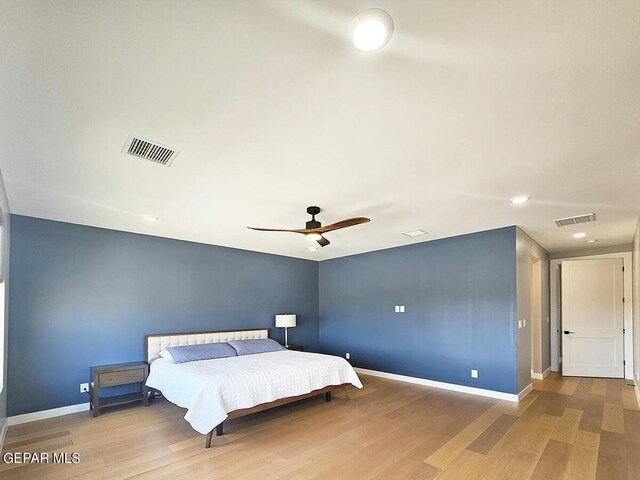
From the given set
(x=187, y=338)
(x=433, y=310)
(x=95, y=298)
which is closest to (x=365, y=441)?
(x=433, y=310)

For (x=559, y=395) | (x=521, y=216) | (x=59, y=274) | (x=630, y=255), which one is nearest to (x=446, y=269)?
(x=521, y=216)

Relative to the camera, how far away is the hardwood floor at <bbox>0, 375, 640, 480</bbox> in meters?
2.91

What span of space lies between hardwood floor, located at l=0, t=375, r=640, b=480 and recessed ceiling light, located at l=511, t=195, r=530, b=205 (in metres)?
2.47

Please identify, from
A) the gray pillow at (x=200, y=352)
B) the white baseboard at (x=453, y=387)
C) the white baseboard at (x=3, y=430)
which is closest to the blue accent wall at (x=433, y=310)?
the white baseboard at (x=453, y=387)

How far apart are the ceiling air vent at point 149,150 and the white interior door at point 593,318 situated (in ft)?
24.2

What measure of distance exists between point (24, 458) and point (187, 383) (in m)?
1.48

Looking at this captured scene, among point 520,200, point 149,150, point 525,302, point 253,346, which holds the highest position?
point 149,150

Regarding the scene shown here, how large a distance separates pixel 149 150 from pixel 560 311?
7.92 metres

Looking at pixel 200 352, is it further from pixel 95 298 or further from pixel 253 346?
pixel 95 298

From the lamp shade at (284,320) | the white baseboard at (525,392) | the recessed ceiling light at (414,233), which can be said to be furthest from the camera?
the lamp shade at (284,320)

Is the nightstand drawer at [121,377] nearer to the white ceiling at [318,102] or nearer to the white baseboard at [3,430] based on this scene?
the white baseboard at [3,430]

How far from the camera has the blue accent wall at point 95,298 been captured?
13.8 feet

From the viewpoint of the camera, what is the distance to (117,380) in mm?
4438

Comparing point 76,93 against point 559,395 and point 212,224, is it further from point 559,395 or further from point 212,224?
point 559,395
